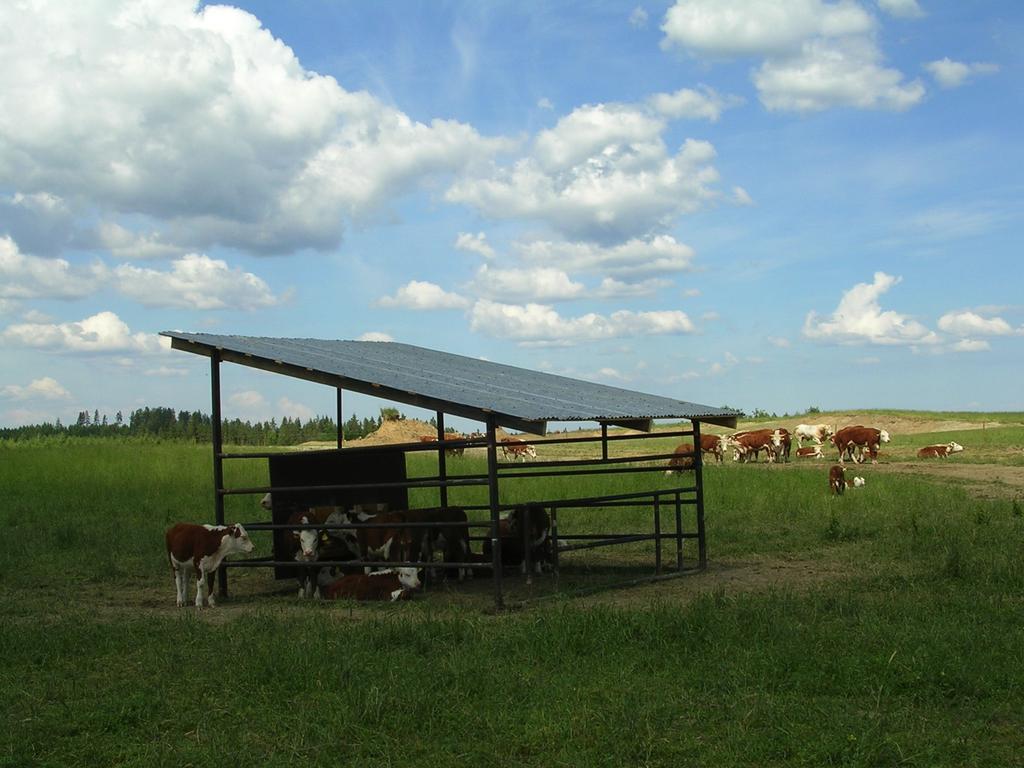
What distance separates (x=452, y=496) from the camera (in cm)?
2498

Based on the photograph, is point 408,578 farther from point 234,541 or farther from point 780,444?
point 780,444

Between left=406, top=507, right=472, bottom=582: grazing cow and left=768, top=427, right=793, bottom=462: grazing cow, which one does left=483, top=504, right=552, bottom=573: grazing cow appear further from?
left=768, top=427, right=793, bottom=462: grazing cow

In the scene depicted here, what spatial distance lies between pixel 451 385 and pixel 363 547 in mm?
2287

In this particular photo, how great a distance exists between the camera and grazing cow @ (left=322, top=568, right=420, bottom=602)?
12422 millimetres

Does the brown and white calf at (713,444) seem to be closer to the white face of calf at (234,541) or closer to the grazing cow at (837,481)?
the grazing cow at (837,481)

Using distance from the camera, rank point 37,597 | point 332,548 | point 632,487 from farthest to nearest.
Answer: point 632,487 → point 332,548 → point 37,597

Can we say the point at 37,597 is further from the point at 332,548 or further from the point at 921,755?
the point at 921,755

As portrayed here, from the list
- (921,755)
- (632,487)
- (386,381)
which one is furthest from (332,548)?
(632,487)

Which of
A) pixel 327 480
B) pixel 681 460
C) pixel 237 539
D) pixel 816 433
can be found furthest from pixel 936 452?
pixel 237 539

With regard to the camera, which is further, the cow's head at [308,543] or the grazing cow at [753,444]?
the grazing cow at [753,444]

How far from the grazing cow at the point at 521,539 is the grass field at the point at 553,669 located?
0.54 m

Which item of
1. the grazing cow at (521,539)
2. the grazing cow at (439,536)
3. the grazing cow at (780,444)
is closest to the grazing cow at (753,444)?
the grazing cow at (780,444)

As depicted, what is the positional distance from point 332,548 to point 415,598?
2.19 metres

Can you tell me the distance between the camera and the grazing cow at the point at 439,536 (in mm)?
13461
